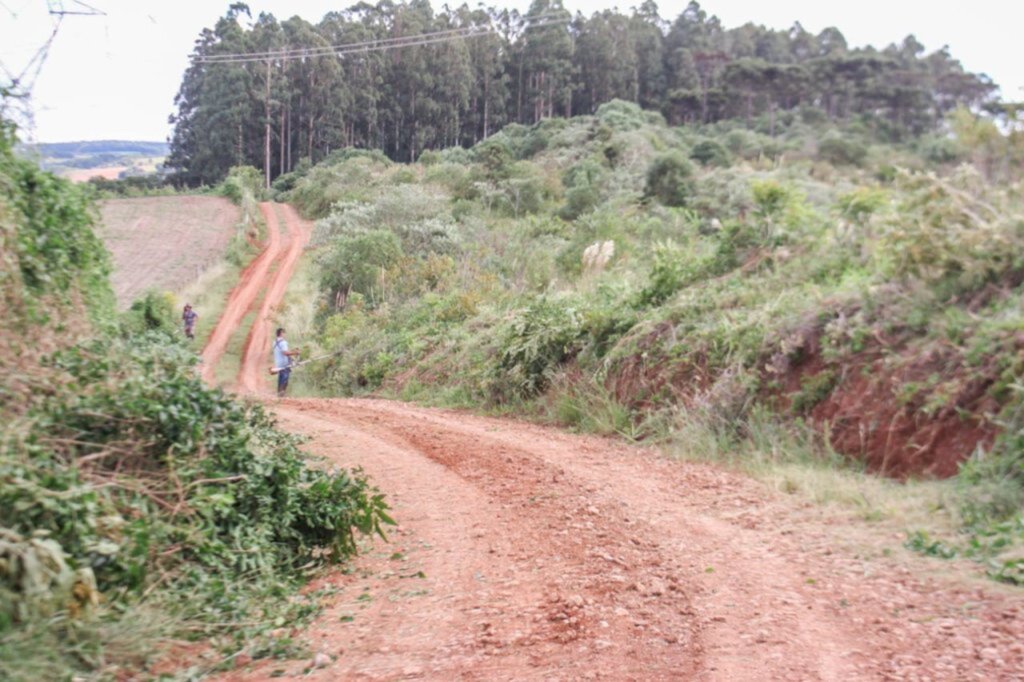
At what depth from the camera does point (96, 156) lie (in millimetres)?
11820

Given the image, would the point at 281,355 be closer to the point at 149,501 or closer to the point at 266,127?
the point at 266,127

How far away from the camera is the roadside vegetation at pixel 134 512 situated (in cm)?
423

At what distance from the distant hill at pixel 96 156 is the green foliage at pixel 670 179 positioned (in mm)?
22083

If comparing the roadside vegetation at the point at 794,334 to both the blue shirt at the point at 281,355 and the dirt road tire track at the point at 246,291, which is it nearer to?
the blue shirt at the point at 281,355

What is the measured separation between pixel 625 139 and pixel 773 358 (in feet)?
127

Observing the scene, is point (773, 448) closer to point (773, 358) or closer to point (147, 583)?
point (773, 358)

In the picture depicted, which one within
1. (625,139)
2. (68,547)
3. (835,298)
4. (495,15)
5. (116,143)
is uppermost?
(495,15)

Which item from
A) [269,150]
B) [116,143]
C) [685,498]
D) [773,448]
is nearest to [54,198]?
[116,143]

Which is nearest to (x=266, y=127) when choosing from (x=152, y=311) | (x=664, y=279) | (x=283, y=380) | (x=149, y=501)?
(x=152, y=311)

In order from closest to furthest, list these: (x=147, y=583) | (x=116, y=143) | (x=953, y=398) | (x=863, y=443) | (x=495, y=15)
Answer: (x=147, y=583) < (x=953, y=398) < (x=863, y=443) < (x=116, y=143) < (x=495, y=15)

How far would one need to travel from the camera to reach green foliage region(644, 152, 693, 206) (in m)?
34.6

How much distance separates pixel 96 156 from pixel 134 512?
8079 mm

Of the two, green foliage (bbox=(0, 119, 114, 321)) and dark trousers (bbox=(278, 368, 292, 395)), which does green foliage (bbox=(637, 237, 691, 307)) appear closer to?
green foliage (bbox=(0, 119, 114, 321))

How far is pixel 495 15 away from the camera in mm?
56188
